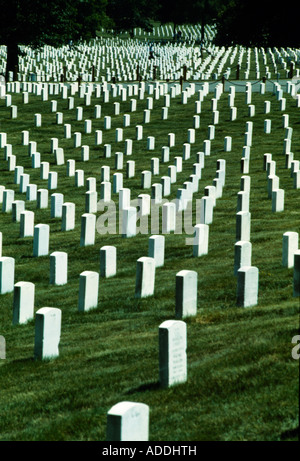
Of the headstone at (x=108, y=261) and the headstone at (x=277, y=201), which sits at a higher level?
the headstone at (x=277, y=201)

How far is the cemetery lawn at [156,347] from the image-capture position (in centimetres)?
661

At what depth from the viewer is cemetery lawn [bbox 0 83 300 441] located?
6.61 m

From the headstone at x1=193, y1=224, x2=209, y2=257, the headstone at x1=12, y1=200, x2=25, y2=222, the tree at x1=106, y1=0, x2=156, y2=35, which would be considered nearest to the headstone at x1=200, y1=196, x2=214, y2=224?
the headstone at x1=193, y1=224, x2=209, y2=257

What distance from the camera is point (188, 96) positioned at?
3200 centimetres

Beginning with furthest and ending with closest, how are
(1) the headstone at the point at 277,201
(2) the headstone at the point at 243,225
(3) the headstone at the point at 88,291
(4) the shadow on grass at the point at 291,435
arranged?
(1) the headstone at the point at 277,201 → (2) the headstone at the point at 243,225 → (3) the headstone at the point at 88,291 → (4) the shadow on grass at the point at 291,435

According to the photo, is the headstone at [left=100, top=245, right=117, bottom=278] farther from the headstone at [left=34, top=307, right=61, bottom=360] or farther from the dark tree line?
the dark tree line

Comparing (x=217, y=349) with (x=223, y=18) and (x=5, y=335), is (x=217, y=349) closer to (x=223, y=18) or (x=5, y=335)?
(x=5, y=335)

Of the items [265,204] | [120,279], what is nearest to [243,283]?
[120,279]

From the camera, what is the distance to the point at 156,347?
858 centimetres

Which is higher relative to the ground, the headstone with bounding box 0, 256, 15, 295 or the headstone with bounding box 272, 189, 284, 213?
the headstone with bounding box 272, 189, 284, 213

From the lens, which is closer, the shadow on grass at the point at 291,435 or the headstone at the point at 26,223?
the shadow on grass at the point at 291,435

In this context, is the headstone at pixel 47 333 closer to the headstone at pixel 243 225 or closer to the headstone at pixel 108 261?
the headstone at pixel 108 261

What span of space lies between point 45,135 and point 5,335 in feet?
60.3

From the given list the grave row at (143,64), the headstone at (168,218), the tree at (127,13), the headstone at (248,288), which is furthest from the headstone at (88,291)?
the tree at (127,13)
